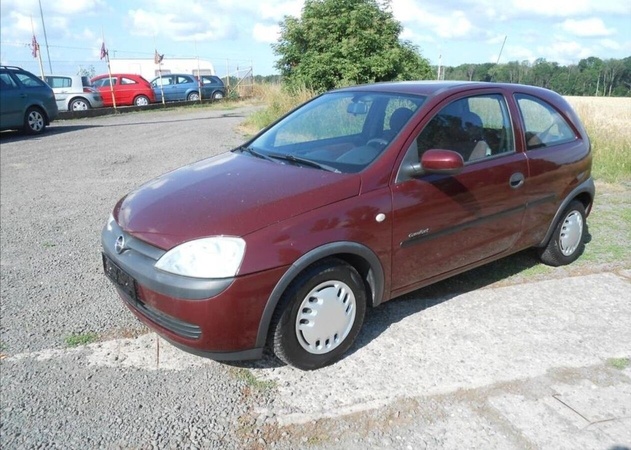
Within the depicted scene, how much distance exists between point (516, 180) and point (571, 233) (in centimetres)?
111

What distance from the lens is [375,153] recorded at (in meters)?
3.32

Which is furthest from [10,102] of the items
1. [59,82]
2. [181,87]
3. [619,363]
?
[181,87]

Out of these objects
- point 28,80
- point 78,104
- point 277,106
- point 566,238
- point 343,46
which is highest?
point 343,46

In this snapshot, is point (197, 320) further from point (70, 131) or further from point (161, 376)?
point (70, 131)

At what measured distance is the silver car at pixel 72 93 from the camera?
63.1ft

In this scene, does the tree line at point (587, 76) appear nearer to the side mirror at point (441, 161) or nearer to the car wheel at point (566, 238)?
the car wheel at point (566, 238)

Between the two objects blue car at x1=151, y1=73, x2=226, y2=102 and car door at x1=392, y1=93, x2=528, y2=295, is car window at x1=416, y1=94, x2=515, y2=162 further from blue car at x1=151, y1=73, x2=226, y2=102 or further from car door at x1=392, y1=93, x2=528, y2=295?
blue car at x1=151, y1=73, x2=226, y2=102

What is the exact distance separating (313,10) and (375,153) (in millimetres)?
15036

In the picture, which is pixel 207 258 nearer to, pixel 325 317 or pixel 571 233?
pixel 325 317

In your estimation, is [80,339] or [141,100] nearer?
[80,339]

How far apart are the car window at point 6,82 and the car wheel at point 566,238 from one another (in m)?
12.3

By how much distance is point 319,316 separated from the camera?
3.00m

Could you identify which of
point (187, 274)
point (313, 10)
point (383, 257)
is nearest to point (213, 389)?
point (187, 274)

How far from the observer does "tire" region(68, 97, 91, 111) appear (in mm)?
19312
